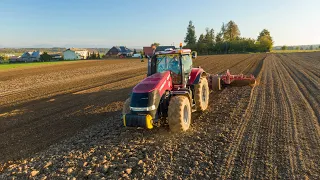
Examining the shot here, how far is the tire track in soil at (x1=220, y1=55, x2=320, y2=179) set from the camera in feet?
→ 13.6

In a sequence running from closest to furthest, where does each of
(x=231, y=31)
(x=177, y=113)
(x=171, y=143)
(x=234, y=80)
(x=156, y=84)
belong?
(x=171, y=143), (x=177, y=113), (x=156, y=84), (x=234, y=80), (x=231, y=31)

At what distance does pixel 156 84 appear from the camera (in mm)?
5676

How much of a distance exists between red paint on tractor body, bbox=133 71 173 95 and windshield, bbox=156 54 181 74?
405 millimetres

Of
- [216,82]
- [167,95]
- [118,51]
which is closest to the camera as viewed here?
[167,95]

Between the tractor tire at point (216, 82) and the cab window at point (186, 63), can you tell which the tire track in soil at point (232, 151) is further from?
the tractor tire at point (216, 82)

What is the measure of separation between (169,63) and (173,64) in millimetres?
135

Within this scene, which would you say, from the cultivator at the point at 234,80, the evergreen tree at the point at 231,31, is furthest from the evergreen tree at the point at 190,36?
the cultivator at the point at 234,80

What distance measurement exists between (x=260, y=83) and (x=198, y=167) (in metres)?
9.35

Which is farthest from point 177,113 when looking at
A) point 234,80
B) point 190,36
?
point 190,36

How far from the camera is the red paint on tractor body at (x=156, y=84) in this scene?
5.54m

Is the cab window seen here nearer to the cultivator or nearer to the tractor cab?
the tractor cab

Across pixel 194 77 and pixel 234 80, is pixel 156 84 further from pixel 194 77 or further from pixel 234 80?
pixel 234 80

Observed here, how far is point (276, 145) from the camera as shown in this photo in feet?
16.7

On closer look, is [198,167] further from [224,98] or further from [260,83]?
[260,83]
